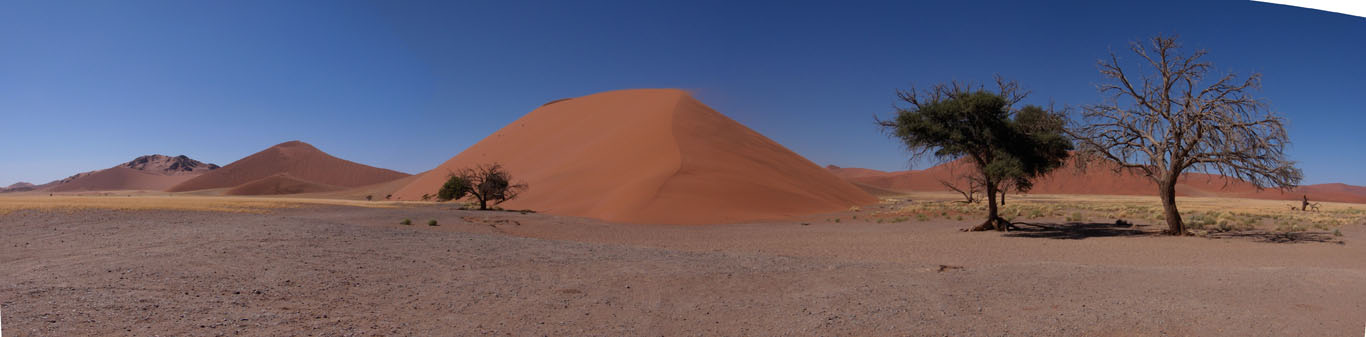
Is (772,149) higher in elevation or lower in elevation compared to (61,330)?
higher

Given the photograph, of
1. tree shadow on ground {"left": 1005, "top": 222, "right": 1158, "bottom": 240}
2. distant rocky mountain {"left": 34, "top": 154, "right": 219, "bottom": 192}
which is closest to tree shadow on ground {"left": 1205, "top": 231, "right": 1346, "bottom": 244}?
tree shadow on ground {"left": 1005, "top": 222, "right": 1158, "bottom": 240}

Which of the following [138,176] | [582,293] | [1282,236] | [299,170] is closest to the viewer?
[582,293]

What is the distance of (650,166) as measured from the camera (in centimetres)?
3975

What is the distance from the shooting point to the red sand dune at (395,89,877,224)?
1292 inches

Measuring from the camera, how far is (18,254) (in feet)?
26.6

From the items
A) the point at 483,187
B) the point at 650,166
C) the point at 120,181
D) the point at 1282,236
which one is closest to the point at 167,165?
the point at 120,181

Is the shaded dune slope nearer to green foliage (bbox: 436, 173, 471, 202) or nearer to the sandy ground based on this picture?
A: green foliage (bbox: 436, 173, 471, 202)

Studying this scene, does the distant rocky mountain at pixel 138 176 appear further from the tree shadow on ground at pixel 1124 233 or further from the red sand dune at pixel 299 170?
the tree shadow on ground at pixel 1124 233

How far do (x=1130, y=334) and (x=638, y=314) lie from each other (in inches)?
159

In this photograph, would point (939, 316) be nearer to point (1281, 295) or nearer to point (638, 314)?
point (638, 314)

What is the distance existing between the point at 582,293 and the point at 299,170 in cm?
12717

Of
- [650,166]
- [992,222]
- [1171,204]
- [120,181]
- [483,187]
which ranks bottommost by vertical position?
[992,222]

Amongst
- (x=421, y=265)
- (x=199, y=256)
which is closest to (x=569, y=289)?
(x=421, y=265)

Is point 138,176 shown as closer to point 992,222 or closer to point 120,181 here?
point 120,181
